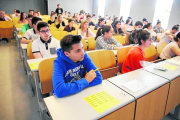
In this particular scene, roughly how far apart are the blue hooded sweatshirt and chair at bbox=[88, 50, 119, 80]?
416mm

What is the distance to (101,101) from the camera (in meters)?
0.96

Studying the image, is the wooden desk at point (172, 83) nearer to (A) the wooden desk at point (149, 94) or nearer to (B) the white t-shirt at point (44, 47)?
(A) the wooden desk at point (149, 94)

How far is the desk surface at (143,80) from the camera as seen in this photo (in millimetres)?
1108

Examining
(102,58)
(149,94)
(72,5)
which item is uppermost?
(72,5)

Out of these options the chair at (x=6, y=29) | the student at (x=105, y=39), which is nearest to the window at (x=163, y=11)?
the student at (x=105, y=39)

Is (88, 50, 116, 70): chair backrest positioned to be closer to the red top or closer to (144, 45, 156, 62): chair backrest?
the red top

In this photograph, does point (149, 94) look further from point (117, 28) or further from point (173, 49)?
point (117, 28)

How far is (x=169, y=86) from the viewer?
1352 mm

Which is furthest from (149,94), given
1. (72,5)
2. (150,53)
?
(72,5)

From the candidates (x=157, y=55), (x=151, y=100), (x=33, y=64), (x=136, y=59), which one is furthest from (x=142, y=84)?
(x=157, y=55)

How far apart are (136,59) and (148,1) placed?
8238 mm

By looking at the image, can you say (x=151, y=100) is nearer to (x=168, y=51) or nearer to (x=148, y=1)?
(x=168, y=51)

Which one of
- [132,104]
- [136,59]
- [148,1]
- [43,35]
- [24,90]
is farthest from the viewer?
[148,1]

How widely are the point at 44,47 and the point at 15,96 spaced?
977mm
